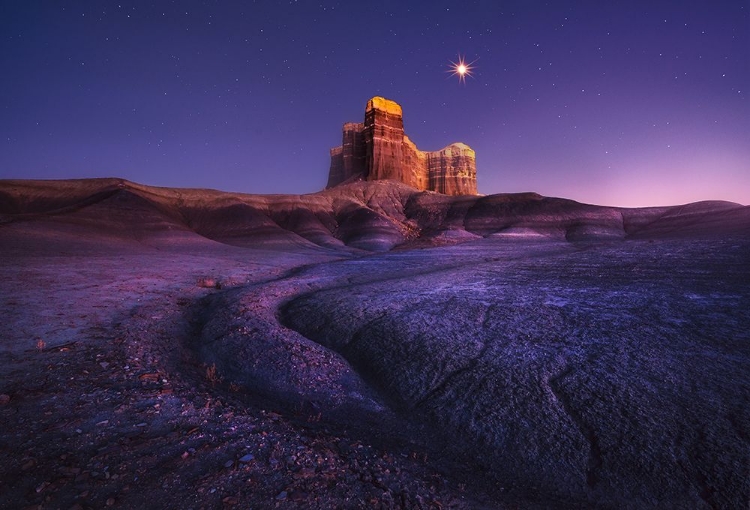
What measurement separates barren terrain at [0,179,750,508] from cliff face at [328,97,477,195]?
3130 inches

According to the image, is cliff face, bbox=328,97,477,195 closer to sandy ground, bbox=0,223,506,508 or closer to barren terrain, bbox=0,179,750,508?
barren terrain, bbox=0,179,750,508

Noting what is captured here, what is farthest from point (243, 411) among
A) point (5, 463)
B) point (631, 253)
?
point (631, 253)

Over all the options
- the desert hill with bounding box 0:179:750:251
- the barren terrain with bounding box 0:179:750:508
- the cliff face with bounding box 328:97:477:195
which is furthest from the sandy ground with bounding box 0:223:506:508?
the cliff face with bounding box 328:97:477:195

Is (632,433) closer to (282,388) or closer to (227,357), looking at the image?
(282,388)

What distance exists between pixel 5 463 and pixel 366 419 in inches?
193

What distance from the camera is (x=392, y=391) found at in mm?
7684

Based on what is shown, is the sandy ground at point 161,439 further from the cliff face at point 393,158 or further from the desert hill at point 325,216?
the cliff face at point 393,158

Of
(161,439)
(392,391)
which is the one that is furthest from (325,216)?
(161,439)

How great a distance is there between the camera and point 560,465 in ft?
17.0

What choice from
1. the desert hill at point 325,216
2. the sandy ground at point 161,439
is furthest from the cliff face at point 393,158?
the sandy ground at point 161,439

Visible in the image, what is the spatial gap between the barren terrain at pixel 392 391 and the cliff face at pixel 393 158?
79.5 m

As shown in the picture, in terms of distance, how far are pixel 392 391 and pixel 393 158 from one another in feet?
297

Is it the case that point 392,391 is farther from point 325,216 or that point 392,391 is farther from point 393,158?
point 393,158

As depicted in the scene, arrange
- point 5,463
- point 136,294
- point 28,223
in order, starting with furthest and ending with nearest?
point 28,223 → point 136,294 → point 5,463
